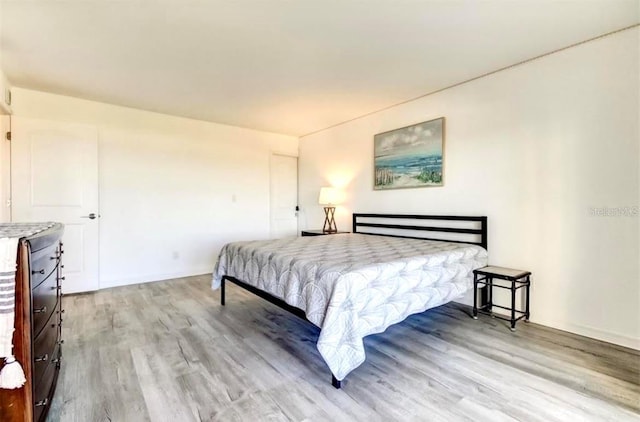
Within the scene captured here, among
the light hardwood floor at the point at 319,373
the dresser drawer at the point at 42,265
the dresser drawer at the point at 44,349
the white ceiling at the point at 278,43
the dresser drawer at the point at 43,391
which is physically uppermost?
the white ceiling at the point at 278,43

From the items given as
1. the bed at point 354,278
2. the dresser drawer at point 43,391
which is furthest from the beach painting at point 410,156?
the dresser drawer at point 43,391

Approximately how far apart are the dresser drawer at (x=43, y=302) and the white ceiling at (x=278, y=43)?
1799mm

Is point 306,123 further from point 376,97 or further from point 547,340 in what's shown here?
point 547,340

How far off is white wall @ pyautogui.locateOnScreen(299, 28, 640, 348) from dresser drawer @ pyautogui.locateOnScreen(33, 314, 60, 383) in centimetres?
351

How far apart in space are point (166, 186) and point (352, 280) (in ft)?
12.0

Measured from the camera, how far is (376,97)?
12.6 feet

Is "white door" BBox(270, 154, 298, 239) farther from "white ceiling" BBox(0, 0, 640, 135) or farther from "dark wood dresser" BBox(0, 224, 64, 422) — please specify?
"dark wood dresser" BBox(0, 224, 64, 422)

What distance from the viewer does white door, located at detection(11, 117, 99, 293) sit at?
3510mm

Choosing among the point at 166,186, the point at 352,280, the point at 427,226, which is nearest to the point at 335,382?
the point at 352,280

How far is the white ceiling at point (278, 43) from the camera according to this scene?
2129 millimetres

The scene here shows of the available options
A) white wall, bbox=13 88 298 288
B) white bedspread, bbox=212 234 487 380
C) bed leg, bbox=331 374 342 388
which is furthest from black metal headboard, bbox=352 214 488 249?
bed leg, bbox=331 374 342 388

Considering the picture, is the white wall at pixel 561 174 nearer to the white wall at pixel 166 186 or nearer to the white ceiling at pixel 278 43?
Answer: the white ceiling at pixel 278 43

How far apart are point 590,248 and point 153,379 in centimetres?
342

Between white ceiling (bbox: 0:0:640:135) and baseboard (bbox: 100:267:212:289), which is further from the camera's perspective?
baseboard (bbox: 100:267:212:289)
